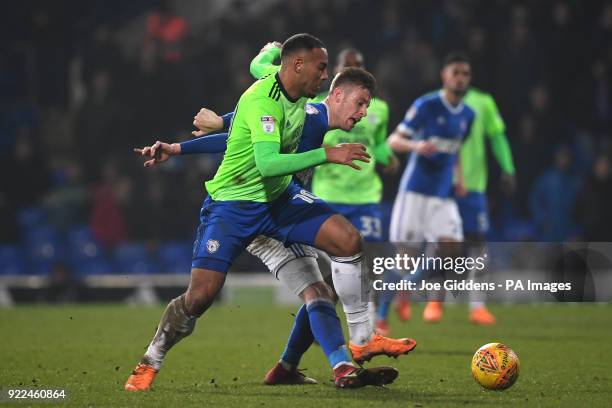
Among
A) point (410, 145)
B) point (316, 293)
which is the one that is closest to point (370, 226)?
point (410, 145)

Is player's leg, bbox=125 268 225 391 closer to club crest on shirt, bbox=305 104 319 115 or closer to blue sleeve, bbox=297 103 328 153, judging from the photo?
blue sleeve, bbox=297 103 328 153

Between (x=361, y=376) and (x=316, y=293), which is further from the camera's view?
(x=316, y=293)

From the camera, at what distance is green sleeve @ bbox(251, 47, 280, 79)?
6965mm

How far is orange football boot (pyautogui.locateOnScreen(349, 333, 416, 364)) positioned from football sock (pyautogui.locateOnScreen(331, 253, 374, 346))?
40 mm

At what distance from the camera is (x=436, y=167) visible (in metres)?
11.1

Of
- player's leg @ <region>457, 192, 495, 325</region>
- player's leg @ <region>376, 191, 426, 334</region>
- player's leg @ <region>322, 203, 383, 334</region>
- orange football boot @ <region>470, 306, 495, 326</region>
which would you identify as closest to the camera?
player's leg @ <region>322, 203, 383, 334</region>

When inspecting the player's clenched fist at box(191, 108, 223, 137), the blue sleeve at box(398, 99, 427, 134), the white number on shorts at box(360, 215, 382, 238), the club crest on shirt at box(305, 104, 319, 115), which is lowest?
the white number on shorts at box(360, 215, 382, 238)

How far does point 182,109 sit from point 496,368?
11.4 meters

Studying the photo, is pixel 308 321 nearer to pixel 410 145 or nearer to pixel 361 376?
pixel 361 376

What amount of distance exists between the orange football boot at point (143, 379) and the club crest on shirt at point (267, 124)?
5.14 ft

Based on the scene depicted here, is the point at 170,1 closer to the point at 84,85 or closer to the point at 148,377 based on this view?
the point at 84,85

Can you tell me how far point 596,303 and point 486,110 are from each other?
4.13m

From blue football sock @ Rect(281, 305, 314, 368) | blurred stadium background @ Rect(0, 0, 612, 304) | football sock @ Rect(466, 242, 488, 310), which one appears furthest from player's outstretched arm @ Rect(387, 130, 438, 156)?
blurred stadium background @ Rect(0, 0, 612, 304)

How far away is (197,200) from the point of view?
16.3 metres
